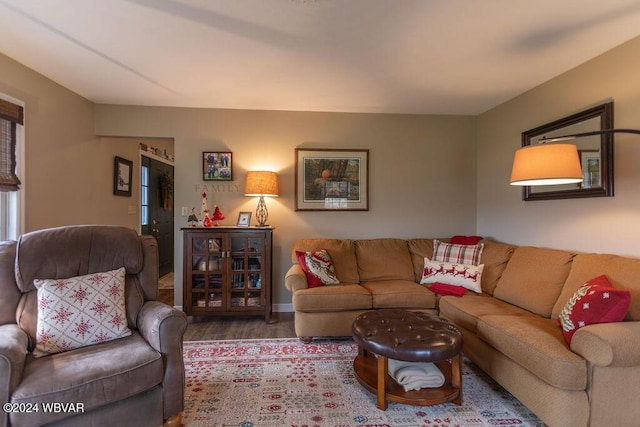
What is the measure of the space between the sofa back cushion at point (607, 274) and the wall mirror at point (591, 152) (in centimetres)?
52

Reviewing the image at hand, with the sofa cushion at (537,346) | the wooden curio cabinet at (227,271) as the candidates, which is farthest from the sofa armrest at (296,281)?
the sofa cushion at (537,346)

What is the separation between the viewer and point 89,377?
4.56ft

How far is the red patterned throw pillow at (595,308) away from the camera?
166 centimetres

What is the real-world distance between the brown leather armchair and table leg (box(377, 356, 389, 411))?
1.11m

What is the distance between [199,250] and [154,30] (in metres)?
2.03

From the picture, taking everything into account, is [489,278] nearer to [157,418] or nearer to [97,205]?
[157,418]

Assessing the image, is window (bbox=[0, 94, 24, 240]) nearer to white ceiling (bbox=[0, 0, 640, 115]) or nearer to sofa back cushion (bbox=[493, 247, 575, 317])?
white ceiling (bbox=[0, 0, 640, 115])

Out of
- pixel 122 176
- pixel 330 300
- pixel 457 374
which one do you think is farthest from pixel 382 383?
pixel 122 176

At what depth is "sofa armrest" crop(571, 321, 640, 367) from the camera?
4.88 feet

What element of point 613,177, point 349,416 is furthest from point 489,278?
point 349,416

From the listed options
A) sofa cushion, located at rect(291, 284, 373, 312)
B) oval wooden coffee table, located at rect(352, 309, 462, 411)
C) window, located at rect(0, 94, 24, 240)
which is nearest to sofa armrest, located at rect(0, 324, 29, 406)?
window, located at rect(0, 94, 24, 240)

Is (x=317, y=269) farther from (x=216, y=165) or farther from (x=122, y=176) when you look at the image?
(x=122, y=176)

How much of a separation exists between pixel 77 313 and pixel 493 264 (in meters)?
3.27

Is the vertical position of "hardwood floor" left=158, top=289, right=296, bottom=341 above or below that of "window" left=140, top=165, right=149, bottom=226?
below
